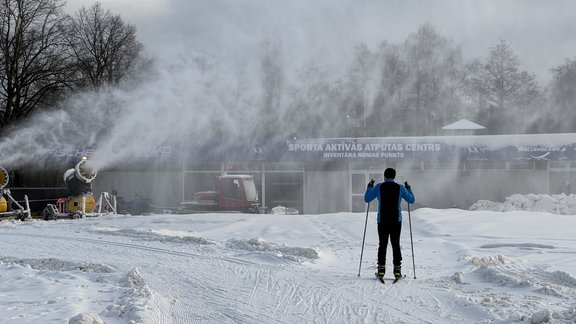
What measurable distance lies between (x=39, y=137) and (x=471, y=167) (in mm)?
21614

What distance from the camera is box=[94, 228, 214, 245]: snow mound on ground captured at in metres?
14.5

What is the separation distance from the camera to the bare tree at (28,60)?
3734 cm

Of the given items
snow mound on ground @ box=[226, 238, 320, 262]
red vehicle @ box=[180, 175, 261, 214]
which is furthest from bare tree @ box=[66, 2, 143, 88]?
snow mound on ground @ box=[226, 238, 320, 262]

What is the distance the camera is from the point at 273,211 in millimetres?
27938

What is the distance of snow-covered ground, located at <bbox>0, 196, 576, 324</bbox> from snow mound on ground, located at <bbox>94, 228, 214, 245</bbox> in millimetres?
39

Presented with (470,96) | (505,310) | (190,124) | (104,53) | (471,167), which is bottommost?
(505,310)

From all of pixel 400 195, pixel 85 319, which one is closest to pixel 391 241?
pixel 400 195

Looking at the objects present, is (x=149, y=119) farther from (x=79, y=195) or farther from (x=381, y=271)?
(x=381, y=271)

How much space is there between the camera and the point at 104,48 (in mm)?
46062

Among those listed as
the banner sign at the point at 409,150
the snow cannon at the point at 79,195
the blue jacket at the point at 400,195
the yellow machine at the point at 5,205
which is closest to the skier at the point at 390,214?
the blue jacket at the point at 400,195

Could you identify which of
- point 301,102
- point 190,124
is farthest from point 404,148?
point 190,124

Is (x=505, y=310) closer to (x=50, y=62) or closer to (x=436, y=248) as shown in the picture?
(x=436, y=248)

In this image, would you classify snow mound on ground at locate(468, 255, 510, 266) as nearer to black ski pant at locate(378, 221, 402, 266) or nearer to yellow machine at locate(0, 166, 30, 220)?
black ski pant at locate(378, 221, 402, 266)

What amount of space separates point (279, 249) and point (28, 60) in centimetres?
3163
